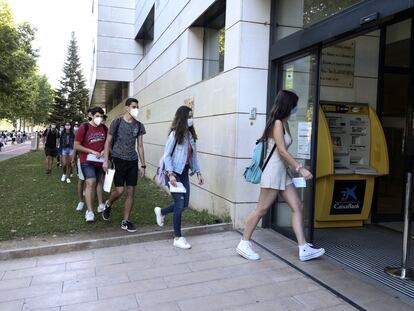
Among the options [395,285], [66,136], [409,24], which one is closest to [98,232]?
[395,285]

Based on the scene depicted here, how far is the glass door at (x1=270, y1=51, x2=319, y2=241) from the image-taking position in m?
5.14

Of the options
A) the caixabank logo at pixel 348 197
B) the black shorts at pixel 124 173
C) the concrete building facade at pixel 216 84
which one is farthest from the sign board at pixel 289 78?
the black shorts at pixel 124 173

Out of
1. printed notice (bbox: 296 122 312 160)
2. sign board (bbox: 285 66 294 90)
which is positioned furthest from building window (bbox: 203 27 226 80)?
printed notice (bbox: 296 122 312 160)

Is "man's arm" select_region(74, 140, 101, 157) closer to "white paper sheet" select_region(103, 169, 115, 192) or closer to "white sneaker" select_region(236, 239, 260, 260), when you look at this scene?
Answer: "white paper sheet" select_region(103, 169, 115, 192)

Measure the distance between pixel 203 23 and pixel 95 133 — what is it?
3.11 metres

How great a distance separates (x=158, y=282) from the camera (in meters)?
4.26

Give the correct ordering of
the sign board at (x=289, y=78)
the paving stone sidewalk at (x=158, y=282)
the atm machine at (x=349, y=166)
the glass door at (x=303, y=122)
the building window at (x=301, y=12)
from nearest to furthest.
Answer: the paving stone sidewalk at (x=158, y=282) < the building window at (x=301, y=12) < the glass door at (x=303, y=122) < the sign board at (x=289, y=78) < the atm machine at (x=349, y=166)

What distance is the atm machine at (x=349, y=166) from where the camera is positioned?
240 inches

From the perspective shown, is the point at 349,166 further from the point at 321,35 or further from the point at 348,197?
the point at 321,35

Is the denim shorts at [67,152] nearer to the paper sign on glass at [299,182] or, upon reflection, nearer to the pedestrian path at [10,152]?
the paper sign on glass at [299,182]

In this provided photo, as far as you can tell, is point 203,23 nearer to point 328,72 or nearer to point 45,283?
point 328,72

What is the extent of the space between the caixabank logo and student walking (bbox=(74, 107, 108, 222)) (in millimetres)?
3397

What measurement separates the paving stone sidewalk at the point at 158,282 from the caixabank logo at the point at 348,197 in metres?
1.66

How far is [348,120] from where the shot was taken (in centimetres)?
630
